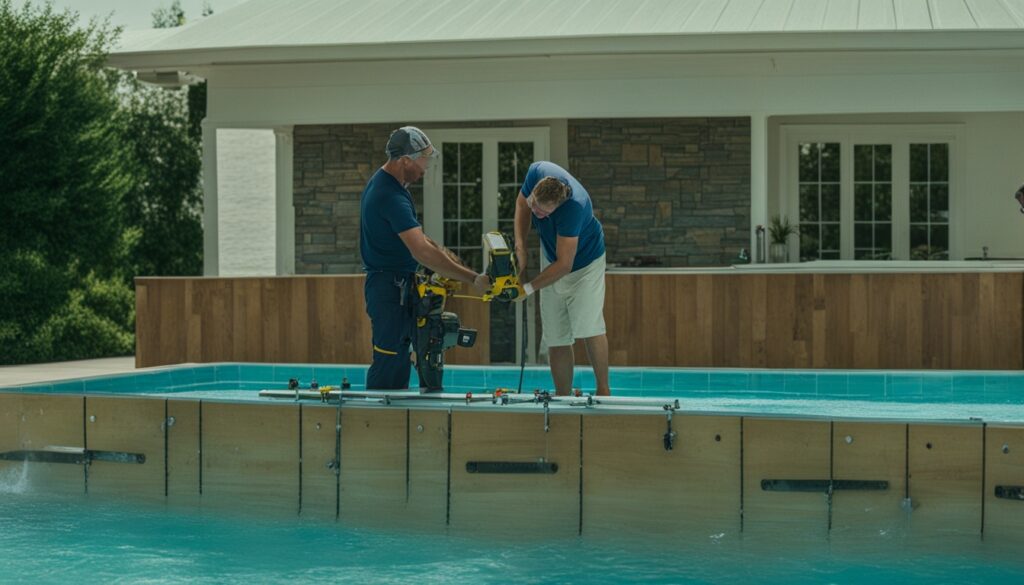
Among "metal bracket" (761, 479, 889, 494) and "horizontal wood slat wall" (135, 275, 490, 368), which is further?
"horizontal wood slat wall" (135, 275, 490, 368)

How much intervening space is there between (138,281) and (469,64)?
4.03 meters

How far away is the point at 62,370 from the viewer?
16391 mm

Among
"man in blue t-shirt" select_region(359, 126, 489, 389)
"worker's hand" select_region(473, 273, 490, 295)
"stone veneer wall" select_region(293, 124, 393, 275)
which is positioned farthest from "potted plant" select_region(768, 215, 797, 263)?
"worker's hand" select_region(473, 273, 490, 295)

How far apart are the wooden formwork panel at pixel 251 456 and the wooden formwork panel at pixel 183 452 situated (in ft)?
0.18

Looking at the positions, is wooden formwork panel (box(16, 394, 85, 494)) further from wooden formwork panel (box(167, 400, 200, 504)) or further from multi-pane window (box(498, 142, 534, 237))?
multi-pane window (box(498, 142, 534, 237))

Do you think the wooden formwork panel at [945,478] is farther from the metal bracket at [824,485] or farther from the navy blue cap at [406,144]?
the navy blue cap at [406,144]

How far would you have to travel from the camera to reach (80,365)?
17.4 metres

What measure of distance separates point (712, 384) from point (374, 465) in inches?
191

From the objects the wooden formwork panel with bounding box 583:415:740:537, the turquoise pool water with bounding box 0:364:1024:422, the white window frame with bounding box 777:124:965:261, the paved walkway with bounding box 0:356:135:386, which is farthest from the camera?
the white window frame with bounding box 777:124:965:261

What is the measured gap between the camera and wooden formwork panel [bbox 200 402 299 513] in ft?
27.6

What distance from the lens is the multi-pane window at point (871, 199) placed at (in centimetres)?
1703

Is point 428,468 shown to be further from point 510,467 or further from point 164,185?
point 164,185

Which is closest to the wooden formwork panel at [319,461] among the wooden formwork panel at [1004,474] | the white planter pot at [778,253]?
the wooden formwork panel at [1004,474]

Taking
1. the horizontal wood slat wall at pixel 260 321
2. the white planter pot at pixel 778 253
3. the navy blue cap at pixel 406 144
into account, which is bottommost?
the horizontal wood slat wall at pixel 260 321
